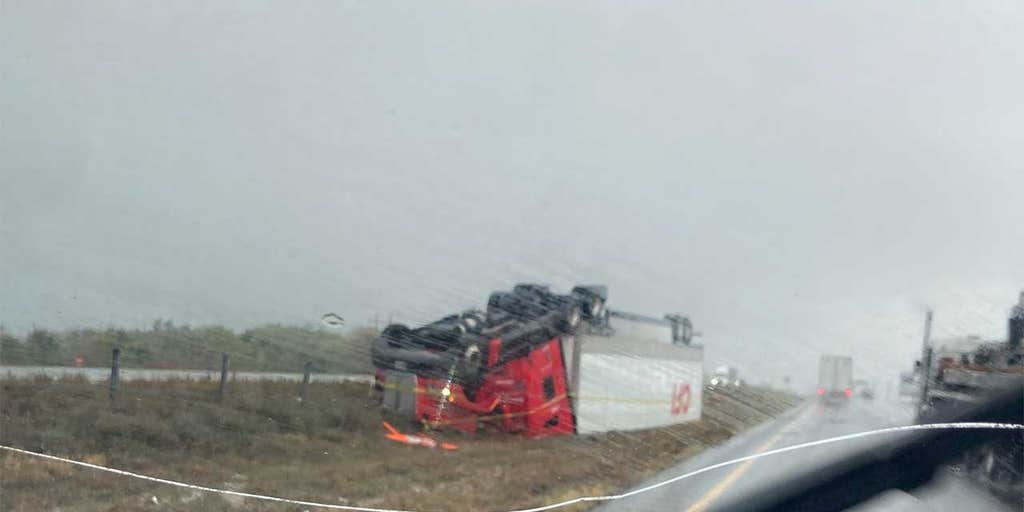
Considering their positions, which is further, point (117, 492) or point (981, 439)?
point (117, 492)

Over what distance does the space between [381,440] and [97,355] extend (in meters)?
2.05

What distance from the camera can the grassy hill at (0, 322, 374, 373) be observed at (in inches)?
313

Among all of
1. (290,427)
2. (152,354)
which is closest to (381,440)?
(290,427)

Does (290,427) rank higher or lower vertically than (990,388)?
lower

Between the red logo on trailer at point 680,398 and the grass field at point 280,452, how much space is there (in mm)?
187

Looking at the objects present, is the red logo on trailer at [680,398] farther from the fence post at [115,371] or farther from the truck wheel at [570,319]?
the fence post at [115,371]

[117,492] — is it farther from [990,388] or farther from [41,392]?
[990,388]

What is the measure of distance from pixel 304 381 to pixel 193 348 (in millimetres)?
802

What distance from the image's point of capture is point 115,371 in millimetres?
7953

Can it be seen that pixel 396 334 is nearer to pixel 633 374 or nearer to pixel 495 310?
pixel 495 310

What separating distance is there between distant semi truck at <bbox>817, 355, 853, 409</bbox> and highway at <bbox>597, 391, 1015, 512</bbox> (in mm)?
96

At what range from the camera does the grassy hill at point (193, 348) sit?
7953mm

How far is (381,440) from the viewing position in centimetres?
798

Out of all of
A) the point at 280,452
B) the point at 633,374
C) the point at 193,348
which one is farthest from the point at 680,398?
the point at 193,348
